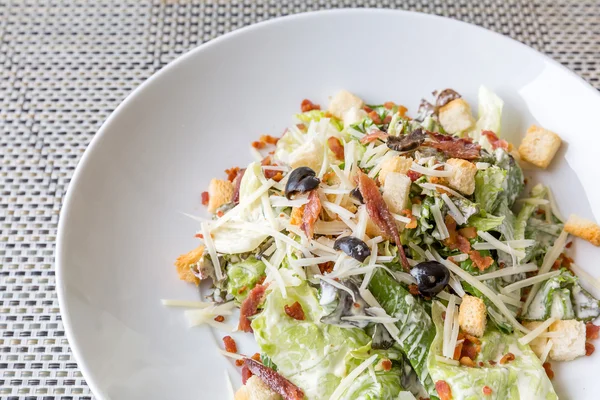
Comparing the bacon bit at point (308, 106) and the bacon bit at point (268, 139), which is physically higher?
the bacon bit at point (308, 106)

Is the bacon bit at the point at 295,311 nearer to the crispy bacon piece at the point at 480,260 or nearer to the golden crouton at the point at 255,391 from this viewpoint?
the golden crouton at the point at 255,391

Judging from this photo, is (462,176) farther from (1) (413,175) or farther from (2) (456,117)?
(2) (456,117)

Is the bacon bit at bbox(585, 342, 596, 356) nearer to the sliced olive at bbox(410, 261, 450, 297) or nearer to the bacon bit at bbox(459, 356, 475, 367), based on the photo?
the bacon bit at bbox(459, 356, 475, 367)

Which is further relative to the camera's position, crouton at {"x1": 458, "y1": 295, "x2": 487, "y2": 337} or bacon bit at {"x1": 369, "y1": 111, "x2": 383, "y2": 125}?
bacon bit at {"x1": 369, "y1": 111, "x2": 383, "y2": 125}

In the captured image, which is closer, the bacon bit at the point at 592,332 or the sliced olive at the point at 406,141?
the bacon bit at the point at 592,332

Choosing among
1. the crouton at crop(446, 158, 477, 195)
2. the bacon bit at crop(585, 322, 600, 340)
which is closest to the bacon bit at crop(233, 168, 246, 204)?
the crouton at crop(446, 158, 477, 195)

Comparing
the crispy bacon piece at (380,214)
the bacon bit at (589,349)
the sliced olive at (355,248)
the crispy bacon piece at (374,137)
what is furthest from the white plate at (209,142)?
the crispy bacon piece at (380,214)
